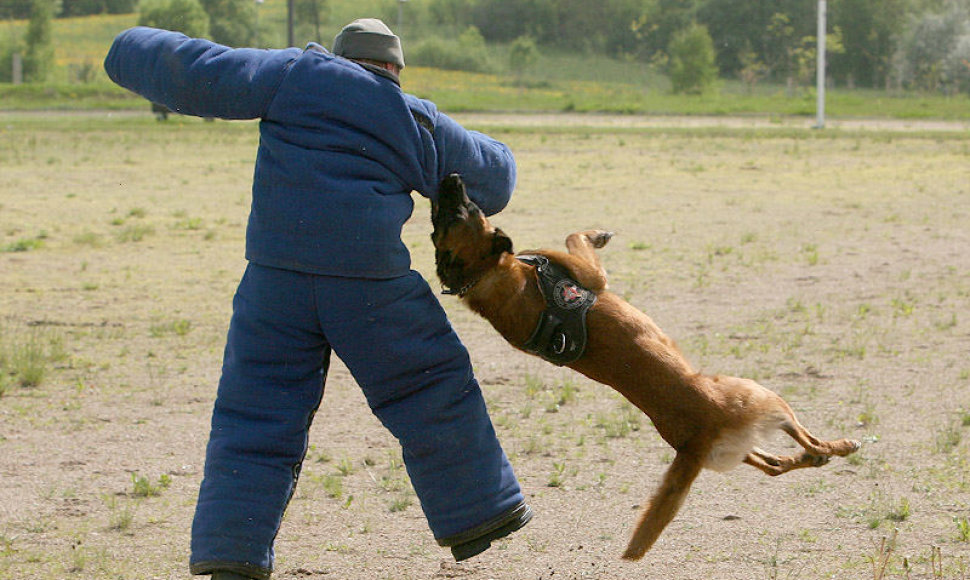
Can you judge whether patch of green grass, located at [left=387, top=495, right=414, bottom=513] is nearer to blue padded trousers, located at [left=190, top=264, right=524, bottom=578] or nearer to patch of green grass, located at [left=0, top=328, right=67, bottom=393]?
blue padded trousers, located at [left=190, top=264, right=524, bottom=578]

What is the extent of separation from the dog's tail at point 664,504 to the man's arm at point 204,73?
1778 millimetres

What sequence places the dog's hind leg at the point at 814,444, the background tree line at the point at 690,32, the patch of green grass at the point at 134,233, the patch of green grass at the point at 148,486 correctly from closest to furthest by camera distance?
the dog's hind leg at the point at 814,444, the patch of green grass at the point at 148,486, the patch of green grass at the point at 134,233, the background tree line at the point at 690,32

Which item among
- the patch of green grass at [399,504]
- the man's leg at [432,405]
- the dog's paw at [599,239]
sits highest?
the dog's paw at [599,239]

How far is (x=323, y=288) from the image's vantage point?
350 cm

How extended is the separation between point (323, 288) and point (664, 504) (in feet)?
4.38

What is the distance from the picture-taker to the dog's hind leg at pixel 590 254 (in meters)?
3.96

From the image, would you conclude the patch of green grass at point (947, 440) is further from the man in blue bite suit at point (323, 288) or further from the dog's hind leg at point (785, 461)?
the man in blue bite suit at point (323, 288)

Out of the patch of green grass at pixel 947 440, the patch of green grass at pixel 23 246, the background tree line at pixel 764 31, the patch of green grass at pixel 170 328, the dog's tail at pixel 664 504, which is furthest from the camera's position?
the background tree line at pixel 764 31

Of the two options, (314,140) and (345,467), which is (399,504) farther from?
(314,140)

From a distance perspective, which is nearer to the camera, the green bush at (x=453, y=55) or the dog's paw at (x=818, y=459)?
the dog's paw at (x=818, y=459)

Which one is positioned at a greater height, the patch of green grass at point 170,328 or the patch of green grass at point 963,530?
the patch of green grass at point 963,530

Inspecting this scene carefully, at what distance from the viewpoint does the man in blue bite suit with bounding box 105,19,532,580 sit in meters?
3.48

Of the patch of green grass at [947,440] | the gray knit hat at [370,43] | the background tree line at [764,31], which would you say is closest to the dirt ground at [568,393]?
the patch of green grass at [947,440]

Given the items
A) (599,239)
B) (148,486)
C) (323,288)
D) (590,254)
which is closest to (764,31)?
(148,486)
